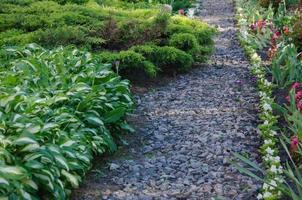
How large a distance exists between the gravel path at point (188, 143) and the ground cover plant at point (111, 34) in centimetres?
38

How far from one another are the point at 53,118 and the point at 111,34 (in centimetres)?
320

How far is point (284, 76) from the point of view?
19.7 feet

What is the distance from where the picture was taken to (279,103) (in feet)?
18.3

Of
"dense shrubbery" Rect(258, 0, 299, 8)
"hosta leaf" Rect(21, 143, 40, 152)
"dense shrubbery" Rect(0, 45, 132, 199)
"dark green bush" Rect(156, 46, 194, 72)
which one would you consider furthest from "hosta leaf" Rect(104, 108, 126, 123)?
"dense shrubbery" Rect(258, 0, 299, 8)

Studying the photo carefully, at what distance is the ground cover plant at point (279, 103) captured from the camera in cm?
348

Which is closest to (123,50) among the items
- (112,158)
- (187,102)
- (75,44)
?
(75,44)

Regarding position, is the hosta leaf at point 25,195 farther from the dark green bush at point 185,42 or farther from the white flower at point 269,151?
the dark green bush at point 185,42

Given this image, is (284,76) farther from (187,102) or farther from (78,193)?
(78,193)

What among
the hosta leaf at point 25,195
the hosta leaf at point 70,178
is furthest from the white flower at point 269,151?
the hosta leaf at point 25,195

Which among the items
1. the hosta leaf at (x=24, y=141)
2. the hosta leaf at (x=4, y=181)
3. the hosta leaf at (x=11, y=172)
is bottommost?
the hosta leaf at (x=4, y=181)

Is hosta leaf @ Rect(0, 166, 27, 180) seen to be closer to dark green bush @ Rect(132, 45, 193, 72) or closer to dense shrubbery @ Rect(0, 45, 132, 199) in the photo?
dense shrubbery @ Rect(0, 45, 132, 199)

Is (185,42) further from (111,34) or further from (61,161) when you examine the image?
(61,161)

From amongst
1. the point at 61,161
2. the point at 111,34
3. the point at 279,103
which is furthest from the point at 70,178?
the point at 111,34

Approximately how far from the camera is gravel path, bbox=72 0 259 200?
3902 mm
